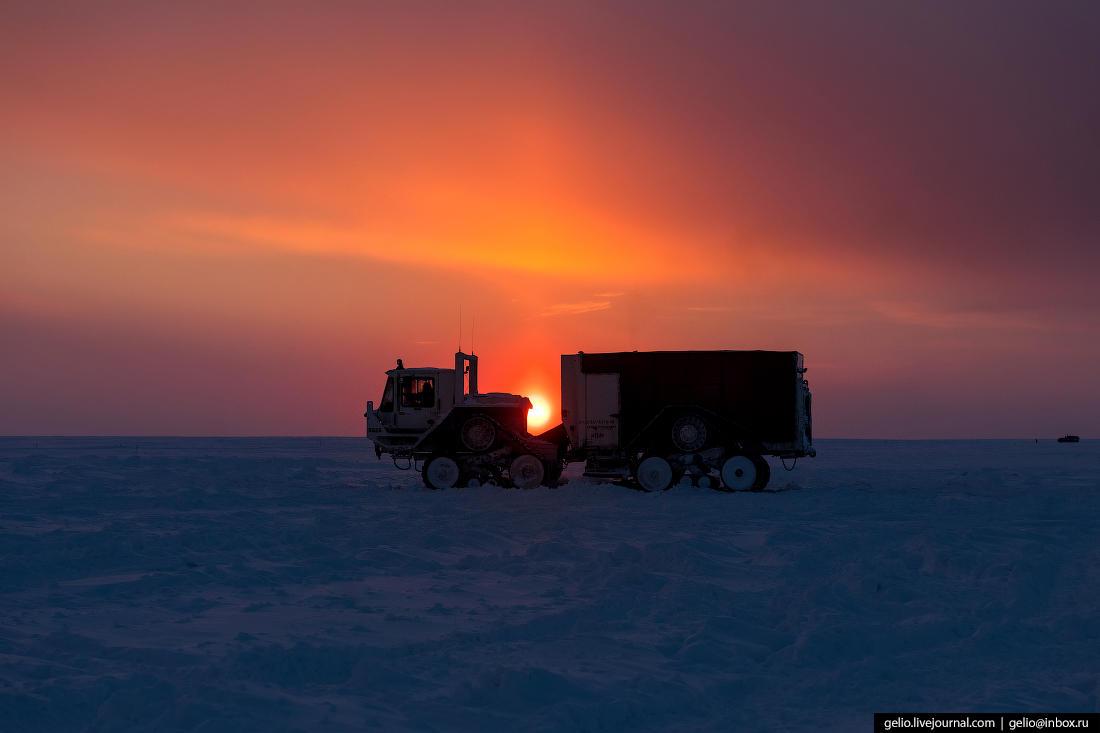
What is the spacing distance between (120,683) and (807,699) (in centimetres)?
503

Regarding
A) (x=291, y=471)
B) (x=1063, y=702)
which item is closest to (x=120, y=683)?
(x=1063, y=702)

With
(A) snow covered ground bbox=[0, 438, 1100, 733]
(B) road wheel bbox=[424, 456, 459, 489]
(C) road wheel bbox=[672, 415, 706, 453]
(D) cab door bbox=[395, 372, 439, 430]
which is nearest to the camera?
(A) snow covered ground bbox=[0, 438, 1100, 733]

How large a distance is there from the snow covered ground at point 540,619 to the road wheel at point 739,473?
5.01m

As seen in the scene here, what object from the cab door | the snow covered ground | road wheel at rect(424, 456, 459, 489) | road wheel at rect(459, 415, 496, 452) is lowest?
the snow covered ground

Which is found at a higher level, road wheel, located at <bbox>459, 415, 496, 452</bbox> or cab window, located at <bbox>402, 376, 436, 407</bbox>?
cab window, located at <bbox>402, 376, 436, 407</bbox>

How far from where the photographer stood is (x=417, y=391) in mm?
24453

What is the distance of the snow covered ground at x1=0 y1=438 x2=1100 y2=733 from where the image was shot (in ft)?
19.9

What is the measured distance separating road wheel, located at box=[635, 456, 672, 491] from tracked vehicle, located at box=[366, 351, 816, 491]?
1.0 inches

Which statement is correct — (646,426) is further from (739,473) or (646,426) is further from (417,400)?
(417,400)

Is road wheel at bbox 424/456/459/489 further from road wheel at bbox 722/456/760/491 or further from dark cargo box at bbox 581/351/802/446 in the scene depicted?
road wheel at bbox 722/456/760/491

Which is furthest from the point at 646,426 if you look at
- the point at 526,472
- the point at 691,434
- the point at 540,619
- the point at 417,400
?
the point at 540,619

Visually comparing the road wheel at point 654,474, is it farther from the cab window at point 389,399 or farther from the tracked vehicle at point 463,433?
Answer: the cab window at point 389,399

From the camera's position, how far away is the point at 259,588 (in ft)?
33.3

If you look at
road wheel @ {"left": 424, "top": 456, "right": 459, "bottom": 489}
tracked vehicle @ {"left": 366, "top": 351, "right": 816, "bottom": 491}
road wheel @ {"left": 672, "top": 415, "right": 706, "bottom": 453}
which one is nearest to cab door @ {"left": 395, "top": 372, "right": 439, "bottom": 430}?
tracked vehicle @ {"left": 366, "top": 351, "right": 816, "bottom": 491}
